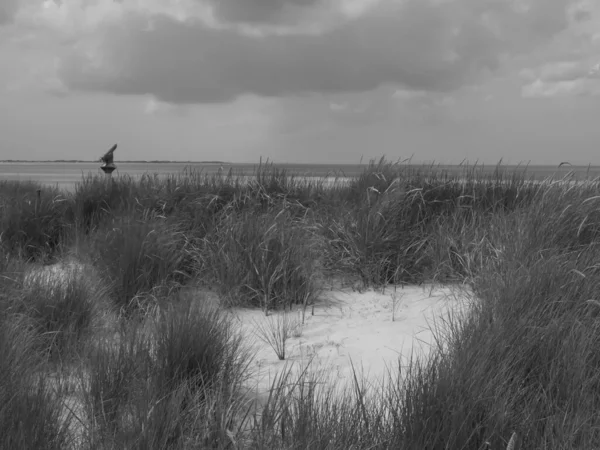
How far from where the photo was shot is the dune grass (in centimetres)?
206

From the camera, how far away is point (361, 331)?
3699 millimetres

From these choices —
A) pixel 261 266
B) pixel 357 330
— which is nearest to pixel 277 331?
pixel 357 330

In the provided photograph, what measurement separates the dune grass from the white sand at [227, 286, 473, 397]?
13 cm

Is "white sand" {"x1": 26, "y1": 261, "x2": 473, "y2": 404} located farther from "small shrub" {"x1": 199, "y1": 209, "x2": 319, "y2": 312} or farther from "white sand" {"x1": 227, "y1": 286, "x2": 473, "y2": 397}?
"small shrub" {"x1": 199, "y1": 209, "x2": 319, "y2": 312}

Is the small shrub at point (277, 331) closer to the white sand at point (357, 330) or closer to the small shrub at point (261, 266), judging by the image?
the white sand at point (357, 330)

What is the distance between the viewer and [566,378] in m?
2.43

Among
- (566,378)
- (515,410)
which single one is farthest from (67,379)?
(566,378)

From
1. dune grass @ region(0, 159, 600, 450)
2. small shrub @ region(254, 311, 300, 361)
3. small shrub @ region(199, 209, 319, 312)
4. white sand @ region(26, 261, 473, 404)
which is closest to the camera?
dune grass @ region(0, 159, 600, 450)

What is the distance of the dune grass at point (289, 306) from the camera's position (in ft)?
6.75

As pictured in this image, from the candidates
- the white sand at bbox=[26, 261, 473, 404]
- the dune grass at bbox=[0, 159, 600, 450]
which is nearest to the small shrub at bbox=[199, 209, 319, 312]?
the dune grass at bbox=[0, 159, 600, 450]

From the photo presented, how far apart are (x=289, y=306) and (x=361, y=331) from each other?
0.69m

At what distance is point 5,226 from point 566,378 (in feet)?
18.2

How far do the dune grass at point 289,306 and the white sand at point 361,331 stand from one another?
13cm

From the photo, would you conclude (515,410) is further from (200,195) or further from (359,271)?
(200,195)
